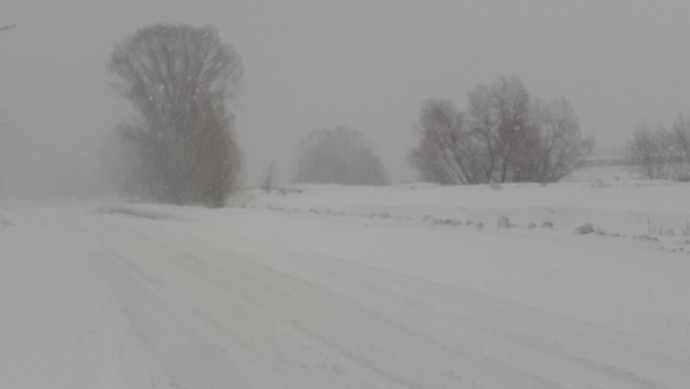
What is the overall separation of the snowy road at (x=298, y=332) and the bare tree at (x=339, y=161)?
248 ft

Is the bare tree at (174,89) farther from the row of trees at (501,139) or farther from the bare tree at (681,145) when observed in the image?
the bare tree at (681,145)

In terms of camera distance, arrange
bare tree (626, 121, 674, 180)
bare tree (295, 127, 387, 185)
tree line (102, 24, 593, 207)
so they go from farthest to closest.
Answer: bare tree (295, 127, 387, 185), bare tree (626, 121, 674, 180), tree line (102, 24, 593, 207)

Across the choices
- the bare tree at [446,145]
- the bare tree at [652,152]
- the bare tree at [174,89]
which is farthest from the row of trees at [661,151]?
the bare tree at [174,89]

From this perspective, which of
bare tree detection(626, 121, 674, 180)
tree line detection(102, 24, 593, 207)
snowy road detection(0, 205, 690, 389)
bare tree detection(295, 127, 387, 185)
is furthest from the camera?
bare tree detection(295, 127, 387, 185)

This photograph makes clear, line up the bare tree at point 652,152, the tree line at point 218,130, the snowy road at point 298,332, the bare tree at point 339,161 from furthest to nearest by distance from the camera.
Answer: the bare tree at point 339,161 < the bare tree at point 652,152 < the tree line at point 218,130 < the snowy road at point 298,332

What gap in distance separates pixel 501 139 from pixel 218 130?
23.4m

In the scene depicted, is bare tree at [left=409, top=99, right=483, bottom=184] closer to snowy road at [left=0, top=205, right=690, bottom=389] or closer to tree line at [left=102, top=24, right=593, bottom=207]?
tree line at [left=102, top=24, right=593, bottom=207]

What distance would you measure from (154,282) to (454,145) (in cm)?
4291

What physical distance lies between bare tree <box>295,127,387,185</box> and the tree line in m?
32.3

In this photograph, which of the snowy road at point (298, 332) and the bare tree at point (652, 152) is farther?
the bare tree at point (652, 152)

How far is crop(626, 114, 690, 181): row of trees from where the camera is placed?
46094 millimetres

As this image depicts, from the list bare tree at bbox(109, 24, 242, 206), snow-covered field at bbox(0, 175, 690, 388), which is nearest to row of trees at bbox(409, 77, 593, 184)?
Result: bare tree at bbox(109, 24, 242, 206)

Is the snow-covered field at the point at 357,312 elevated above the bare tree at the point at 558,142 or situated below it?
below

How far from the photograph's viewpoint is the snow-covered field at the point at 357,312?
4949mm
